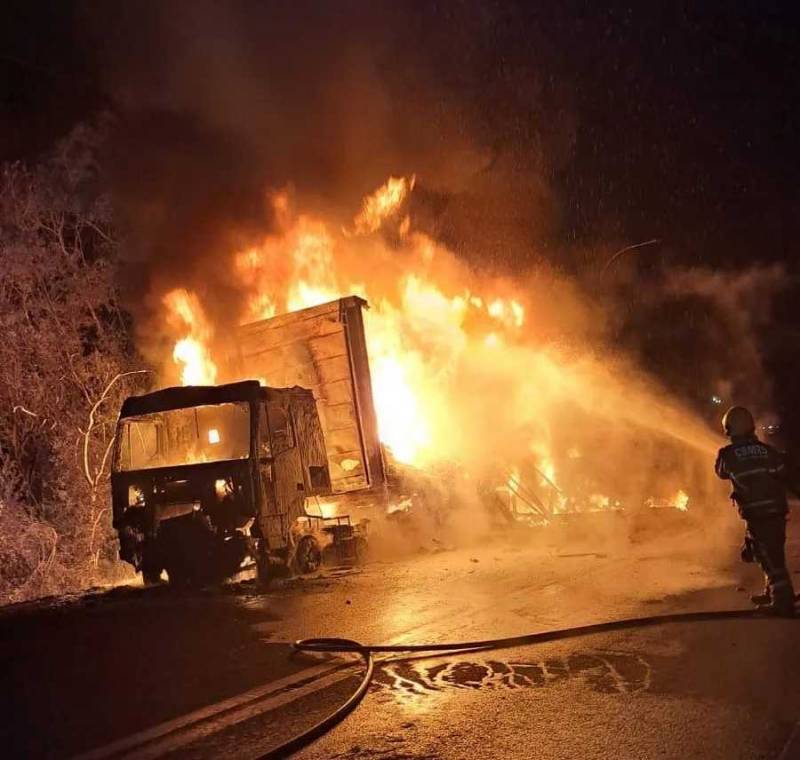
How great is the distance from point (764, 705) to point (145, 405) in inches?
323

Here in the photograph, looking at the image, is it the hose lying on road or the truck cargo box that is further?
the truck cargo box

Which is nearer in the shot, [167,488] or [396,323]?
[167,488]

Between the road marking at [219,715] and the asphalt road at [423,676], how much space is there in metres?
0.02

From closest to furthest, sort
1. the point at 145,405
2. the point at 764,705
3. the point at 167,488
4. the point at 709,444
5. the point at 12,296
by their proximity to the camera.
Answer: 1. the point at 764,705
2. the point at 167,488
3. the point at 145,405
4. the point at 12,296
5. the point at 709,444

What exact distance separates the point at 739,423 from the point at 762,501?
2.21ft

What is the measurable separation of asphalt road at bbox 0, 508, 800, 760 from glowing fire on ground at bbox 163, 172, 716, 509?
577 centimetres

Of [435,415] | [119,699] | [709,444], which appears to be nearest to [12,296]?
[435,415]

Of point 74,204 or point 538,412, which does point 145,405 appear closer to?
point 74,204

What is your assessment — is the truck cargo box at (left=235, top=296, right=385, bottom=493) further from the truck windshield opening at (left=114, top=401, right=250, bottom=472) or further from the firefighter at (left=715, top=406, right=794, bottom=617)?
the firefighter at (left=715, top=406, right=794, bottom=617)

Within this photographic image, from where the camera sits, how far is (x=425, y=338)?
54.5ft

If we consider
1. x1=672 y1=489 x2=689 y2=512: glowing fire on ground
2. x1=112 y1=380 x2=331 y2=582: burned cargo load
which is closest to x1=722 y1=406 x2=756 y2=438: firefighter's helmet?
x1=112 y1=380 x2=331 y2=582: burned cargo load

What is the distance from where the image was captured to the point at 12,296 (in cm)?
1384

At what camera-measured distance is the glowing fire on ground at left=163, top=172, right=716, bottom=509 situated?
14766 millimetres

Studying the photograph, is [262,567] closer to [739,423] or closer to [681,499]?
[739,423]
